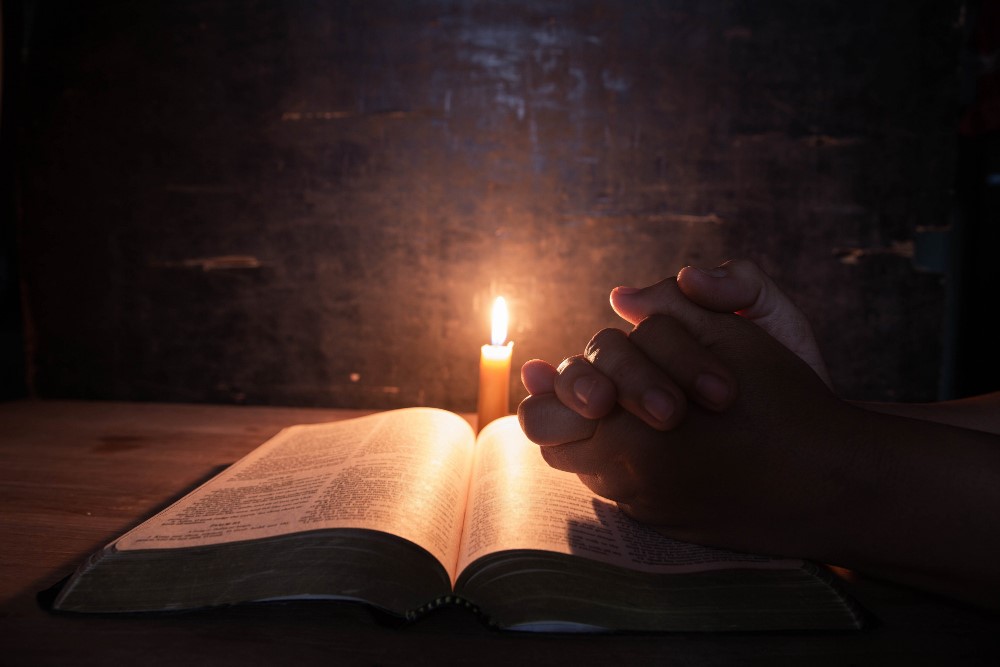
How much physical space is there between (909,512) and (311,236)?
3.78ft

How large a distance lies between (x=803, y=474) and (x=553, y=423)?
0.68 ft

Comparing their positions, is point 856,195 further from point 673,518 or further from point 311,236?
point 311,236

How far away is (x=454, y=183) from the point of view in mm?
1281

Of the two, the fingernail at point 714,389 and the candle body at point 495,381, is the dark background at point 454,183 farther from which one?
the fingernail at point 714,389

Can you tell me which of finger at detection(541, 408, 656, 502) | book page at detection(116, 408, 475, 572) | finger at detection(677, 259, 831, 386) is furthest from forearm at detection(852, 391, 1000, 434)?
book page at detection(116, 408, 475, 572)

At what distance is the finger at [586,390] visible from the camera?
20.1 inches

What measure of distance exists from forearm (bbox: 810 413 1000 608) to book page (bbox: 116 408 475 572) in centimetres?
33

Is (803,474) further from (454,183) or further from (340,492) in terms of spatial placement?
(454,183)

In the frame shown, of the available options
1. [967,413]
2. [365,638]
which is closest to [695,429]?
[365,638]

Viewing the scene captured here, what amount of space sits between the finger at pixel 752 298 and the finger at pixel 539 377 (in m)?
0.16

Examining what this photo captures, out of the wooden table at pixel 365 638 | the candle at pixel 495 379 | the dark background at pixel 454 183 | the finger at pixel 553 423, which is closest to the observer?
the wooden table at pixel 365 638

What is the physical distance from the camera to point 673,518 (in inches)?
21.4

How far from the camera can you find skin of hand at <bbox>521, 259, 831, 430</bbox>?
0.49 meters

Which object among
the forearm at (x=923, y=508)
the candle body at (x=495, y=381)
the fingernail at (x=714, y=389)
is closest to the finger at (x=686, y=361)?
the fingernail at (x=714, y=389)
